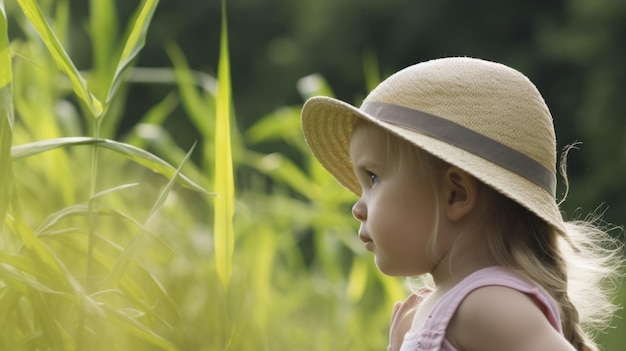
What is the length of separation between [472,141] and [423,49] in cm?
1260

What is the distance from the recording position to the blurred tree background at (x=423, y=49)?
11.3 metres

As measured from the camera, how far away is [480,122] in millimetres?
1320

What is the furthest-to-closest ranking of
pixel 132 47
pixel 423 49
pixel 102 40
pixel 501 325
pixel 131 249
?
1. pixel 423 49
2. pixel 102 40
3. pixel 132 47
4. pixel 131 249
5. pixel 501 325

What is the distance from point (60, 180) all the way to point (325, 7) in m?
12.1

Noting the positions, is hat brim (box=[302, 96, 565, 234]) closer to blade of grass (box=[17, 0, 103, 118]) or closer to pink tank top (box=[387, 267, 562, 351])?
pink tank top (box=[387, 267, 562, 351])

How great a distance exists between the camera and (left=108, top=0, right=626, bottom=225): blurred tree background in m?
11.3

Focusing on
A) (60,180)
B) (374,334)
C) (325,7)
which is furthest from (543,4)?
(60,180)

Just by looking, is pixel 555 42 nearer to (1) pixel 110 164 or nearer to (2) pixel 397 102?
(1) pixel 110 164

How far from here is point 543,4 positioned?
1309 centimetres

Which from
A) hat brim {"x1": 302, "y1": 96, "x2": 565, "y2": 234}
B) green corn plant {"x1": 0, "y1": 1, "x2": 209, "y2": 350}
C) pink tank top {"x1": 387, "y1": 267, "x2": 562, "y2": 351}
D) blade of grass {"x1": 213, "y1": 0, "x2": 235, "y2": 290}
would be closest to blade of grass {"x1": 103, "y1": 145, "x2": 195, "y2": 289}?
green corn plant {"x1": 0, "y1": 1, "x2": 209, "y2": 350}

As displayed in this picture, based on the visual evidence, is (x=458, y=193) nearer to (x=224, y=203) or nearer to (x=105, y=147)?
(x=224, y=203)

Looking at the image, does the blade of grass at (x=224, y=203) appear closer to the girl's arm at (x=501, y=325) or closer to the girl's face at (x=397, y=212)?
the girl's face at (x=397, y=212)

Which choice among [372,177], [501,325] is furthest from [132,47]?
[501,325]

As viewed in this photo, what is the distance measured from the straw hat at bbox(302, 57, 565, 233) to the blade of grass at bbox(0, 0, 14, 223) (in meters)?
0.36
